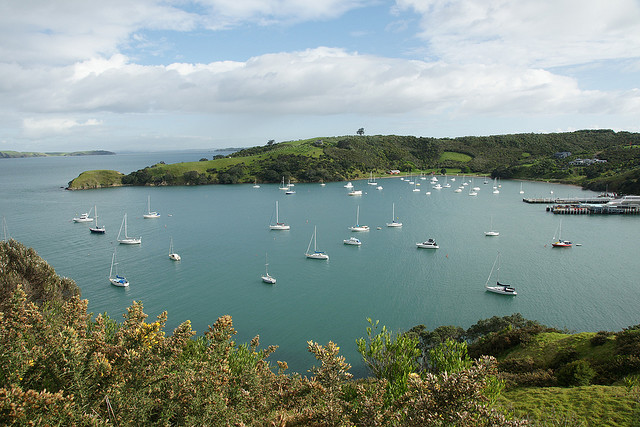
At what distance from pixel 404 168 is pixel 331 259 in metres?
147

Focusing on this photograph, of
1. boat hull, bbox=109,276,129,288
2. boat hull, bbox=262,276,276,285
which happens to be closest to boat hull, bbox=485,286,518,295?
boat hull, bbox=262,276,276,285

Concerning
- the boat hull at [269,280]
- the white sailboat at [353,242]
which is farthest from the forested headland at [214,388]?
the white sailboat at [353,242]

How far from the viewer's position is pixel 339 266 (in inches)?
2096

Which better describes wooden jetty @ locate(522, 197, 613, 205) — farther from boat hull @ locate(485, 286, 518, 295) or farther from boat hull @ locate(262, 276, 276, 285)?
boat hull @ locate(262, 276, 276, 285)

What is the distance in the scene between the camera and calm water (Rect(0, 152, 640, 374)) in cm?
3753

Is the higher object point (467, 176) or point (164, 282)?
point (467, 176)

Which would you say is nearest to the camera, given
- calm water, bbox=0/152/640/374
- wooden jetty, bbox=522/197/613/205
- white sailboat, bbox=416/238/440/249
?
calm water, bbox=0/152/640/374

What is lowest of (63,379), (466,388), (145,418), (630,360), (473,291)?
(473,291)

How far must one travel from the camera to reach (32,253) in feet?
101

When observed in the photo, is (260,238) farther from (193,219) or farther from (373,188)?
(373,188)

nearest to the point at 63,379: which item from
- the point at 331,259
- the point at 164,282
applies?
the point at 164,282

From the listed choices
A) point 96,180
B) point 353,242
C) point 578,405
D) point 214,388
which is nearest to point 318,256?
point 353,242

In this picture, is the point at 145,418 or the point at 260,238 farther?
the point at 260,238

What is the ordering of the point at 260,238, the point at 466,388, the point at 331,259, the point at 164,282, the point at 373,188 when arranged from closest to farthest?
the point at 466,388
the point at 164,282
the point at 331,259
the point at 260,238
the point at 373,188
